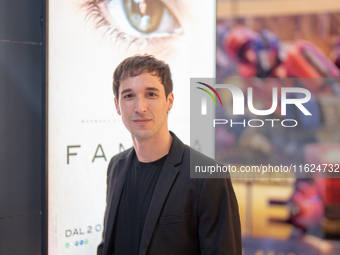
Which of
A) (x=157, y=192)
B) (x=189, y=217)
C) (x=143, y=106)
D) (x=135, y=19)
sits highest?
(x=135, y=19)

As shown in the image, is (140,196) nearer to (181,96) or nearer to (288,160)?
(181,96)

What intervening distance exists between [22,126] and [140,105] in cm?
83

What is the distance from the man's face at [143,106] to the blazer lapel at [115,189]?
17cm

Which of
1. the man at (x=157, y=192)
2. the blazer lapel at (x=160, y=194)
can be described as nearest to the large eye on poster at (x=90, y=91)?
the man at (x=157, y=192)

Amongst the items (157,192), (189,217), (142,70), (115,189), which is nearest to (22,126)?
(115,189)

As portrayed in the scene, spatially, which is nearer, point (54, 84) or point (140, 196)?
point (140, 196)

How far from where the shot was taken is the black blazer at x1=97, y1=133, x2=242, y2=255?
1260mm

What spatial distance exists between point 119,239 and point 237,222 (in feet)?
1.76

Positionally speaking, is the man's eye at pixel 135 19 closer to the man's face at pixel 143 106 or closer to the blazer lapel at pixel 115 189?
the man's face at pixel 143 106

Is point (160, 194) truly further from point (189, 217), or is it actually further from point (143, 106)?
point (143, 106)

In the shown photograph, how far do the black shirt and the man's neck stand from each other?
0.02 meters

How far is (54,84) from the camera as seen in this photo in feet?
5.65

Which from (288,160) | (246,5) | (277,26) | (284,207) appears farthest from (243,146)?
(246,5)

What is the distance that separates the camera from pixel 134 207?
4.65 feet
